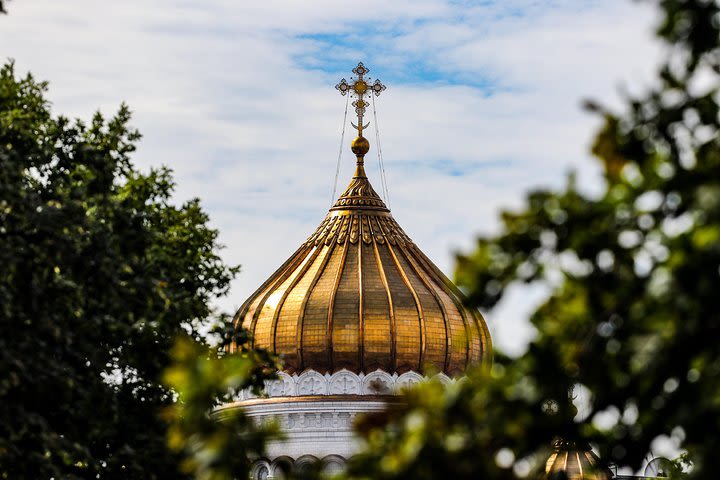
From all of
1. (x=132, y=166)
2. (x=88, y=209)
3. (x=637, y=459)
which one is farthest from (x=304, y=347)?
(x=637, y=459)

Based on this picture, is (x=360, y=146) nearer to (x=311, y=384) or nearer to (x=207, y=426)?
(x=311, y=384)

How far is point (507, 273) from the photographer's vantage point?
30.0 ft

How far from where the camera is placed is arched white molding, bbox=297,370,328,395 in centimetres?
4694

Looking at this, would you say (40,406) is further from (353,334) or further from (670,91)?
(353,334)

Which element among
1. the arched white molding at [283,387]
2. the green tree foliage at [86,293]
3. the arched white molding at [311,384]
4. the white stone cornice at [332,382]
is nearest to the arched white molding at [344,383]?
the white stone cornice at [332,382]

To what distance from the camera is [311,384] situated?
1854 inches

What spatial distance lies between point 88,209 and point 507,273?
11.8 m

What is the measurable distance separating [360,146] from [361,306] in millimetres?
5558

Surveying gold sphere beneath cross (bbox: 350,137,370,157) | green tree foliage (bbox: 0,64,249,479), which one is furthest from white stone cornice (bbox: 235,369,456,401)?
green tree foliage (bbox: 0,64,249,479)

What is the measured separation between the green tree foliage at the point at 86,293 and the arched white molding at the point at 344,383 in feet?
69.3

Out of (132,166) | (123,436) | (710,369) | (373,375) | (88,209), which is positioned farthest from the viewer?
(373,375)

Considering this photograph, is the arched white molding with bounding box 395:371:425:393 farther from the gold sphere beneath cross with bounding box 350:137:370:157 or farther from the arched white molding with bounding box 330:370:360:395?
the gold sphere beneath cross with bounding box 350:137:370:157

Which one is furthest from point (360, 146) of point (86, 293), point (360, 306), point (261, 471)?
point (86, 293)

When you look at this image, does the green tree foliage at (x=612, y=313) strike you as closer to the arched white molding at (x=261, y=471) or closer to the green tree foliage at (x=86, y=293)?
the green tree foliage at (x=86, y=293)
